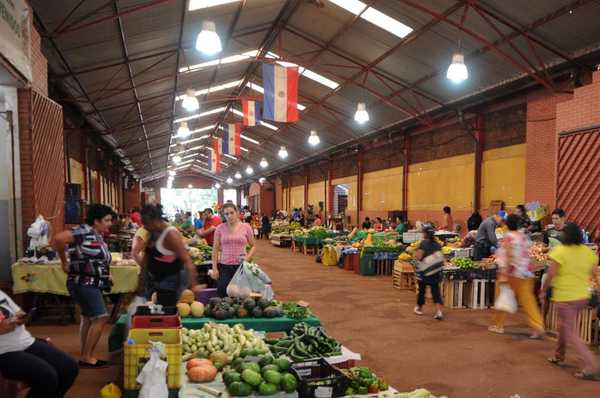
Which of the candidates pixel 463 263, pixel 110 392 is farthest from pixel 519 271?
pixel 110 392

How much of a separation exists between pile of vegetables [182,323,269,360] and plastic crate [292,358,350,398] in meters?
0.57

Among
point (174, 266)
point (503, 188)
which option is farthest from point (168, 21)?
point (503, 188)

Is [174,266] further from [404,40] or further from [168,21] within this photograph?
[404,40]

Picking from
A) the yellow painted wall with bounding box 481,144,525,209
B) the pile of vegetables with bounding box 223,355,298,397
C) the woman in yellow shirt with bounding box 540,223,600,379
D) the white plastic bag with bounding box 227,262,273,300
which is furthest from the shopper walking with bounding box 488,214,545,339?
the yellow painted wall with bounding box 481,144,525,209

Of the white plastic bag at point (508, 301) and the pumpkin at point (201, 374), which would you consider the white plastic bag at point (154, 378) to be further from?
the white plastic bag at point (508, 301)

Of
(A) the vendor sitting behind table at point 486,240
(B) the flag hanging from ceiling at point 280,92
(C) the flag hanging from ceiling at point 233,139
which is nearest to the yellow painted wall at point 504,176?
(A) the vendor sitting behind table at point 486,240

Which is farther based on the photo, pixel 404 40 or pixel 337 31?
pixel 337 31

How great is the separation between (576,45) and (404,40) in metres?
3.73

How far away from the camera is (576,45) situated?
970cm

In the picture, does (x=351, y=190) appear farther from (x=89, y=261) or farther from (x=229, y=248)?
(x=89, y=261)

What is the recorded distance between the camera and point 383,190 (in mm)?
20547

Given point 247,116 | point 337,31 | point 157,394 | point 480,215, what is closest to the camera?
point 157,394

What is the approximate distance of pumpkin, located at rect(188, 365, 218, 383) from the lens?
366 cm

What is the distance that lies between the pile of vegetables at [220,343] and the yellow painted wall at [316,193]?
920 inches
